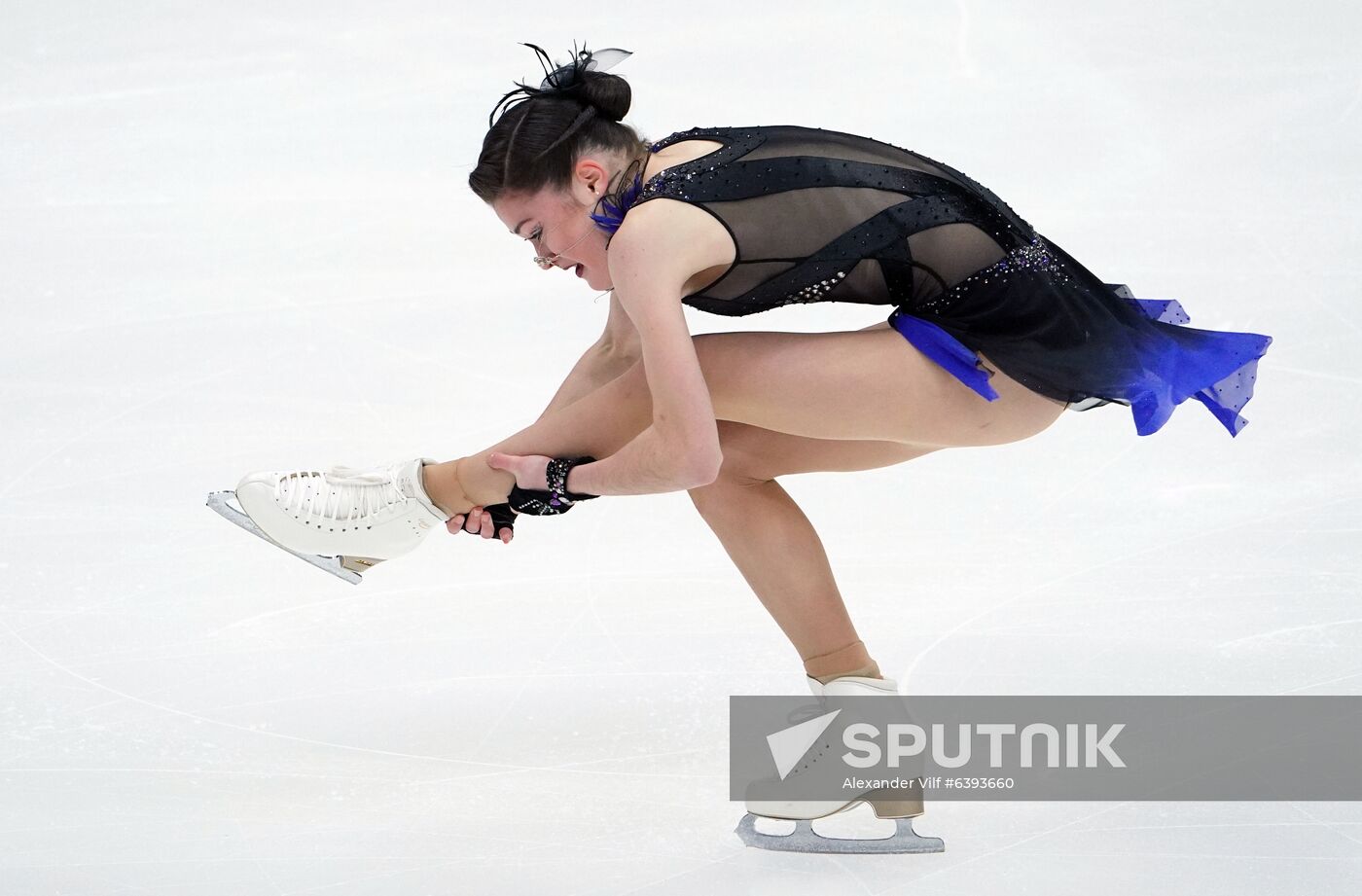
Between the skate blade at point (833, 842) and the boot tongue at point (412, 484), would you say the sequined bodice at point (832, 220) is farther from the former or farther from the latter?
the skate blade at point (833, 842)

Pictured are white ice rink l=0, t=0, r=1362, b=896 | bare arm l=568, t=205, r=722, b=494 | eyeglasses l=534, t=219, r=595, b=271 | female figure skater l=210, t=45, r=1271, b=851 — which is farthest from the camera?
white ice rink l=0, t=0, r=1362, b=896

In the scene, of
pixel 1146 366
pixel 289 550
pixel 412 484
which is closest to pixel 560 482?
pixel 412 484

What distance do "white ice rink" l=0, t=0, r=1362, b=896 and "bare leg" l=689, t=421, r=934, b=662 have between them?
1.16ft

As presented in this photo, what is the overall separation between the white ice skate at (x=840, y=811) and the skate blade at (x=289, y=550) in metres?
0.80

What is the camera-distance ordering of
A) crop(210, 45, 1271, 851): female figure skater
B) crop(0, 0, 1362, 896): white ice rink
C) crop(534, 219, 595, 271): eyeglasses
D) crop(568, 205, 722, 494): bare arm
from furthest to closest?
crop(0, 0, 1362, 896): white ice rink, crop(534, 219, 595, 271): eyeglasses, crop(210, 45, 1271, 851): female figure skater, crop(568, 205, 722, 494): bare arm

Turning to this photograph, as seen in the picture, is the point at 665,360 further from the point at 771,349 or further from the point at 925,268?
the point at 925,268

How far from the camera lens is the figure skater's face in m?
2.32

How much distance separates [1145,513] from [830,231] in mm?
1876

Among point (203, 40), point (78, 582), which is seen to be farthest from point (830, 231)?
point (203, 40)

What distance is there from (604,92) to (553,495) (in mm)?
635

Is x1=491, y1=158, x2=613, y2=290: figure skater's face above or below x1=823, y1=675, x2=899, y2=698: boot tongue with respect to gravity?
above

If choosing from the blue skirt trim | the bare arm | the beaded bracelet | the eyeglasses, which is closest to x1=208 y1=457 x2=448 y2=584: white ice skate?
the beaded bracelet

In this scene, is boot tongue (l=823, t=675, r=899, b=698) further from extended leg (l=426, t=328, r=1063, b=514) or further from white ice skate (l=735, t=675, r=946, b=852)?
extended leg (l=426, t=328, r=1063, b=514)
